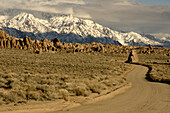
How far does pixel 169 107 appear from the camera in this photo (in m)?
14.0

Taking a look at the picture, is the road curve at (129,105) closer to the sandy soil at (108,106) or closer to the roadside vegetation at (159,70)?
the sandy soil at (108,106)

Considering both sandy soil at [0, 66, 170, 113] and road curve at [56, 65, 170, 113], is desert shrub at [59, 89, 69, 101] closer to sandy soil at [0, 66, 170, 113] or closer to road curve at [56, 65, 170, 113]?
sandy soil at [0, 66, 170, 113]

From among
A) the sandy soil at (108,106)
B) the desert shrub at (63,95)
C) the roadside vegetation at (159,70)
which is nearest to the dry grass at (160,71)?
the roadside vegetation at (159,70)

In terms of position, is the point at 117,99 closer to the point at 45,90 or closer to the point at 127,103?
the point at 127,103

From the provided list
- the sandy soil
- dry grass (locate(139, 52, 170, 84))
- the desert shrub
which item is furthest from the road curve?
dry grass (locate(139, 52, 170, 84))

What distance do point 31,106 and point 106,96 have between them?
22.7 feet

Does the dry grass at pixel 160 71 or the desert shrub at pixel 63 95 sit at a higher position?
the desert shrub at pixel 63 95

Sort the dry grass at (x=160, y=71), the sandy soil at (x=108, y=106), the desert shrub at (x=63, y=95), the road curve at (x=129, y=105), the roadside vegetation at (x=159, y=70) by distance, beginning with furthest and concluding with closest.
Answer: the roadside vegetation at (x=159, y=70) < the dry grass at (x=160, y=71) < the desert shrub at (x=63, y=95) < the road curve at (x=129, y=105) < the sandy soil at (x=108, y=106)

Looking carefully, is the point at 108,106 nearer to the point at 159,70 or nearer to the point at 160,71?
the point at 160,71

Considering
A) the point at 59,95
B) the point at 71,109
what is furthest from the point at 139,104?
the point at 59,95

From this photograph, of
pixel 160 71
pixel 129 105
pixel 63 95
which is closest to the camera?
pixel 129 105

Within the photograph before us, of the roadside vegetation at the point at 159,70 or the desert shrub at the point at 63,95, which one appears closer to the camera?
the desert shrub at the point at 63,95

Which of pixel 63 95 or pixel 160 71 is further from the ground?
pixel 63 95

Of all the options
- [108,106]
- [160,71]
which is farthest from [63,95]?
[160,71]
